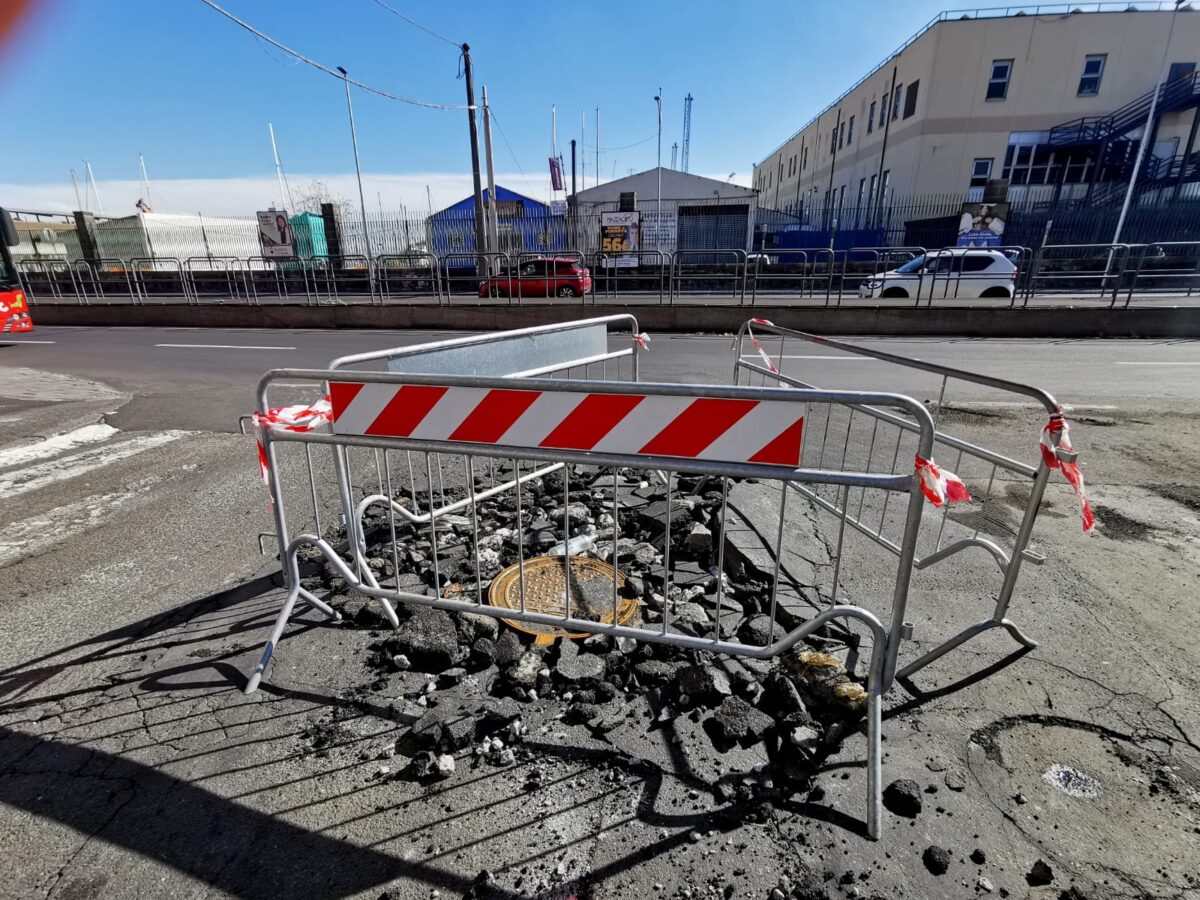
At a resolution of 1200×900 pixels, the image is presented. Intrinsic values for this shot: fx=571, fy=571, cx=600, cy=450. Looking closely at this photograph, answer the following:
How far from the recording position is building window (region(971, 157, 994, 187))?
32.3 metres

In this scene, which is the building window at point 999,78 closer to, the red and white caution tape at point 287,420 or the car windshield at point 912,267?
the car windshield at point 912,267

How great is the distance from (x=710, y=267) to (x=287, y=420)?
20.0m

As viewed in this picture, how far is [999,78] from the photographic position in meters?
31.1

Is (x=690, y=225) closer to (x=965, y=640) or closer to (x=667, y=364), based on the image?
(x=667, y=364)

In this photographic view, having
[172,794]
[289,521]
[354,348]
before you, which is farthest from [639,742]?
[354,348]

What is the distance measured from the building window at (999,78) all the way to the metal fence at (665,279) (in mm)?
12223

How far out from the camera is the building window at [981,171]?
3234cm

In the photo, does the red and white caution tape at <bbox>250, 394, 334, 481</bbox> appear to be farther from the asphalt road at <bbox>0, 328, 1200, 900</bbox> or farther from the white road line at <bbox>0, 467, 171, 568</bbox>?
the white road line at <bbox>0, 467, 171, 568</bbox>

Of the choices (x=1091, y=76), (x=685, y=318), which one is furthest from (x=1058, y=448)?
(x=1091, y=76)

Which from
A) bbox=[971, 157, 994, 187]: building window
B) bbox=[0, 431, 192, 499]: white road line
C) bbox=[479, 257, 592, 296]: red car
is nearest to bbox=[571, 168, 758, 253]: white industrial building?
bbox=[479, 257, 592, 296]: red car

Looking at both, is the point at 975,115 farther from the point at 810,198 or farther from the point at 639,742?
the point at 639,742

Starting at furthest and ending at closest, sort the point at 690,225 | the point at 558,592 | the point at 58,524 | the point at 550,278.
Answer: the point at 690,225 → the point at 550,278 → the point at 58,524 → the point at 558,592

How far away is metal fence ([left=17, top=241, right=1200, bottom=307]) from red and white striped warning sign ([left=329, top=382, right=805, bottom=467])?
13.7m

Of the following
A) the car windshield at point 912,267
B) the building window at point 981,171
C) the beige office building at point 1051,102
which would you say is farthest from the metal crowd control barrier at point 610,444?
the building window at point 981,171
